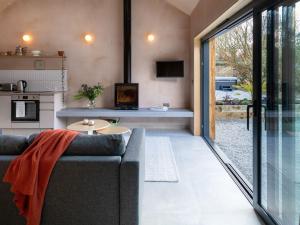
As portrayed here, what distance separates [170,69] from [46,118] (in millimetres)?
2803

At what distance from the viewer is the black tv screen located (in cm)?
650

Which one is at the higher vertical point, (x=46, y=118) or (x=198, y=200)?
(x=46, y=118)

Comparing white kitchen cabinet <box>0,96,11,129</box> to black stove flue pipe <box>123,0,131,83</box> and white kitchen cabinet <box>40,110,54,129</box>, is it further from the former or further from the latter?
black stove flue pipe <box>123,0,131,83</box>

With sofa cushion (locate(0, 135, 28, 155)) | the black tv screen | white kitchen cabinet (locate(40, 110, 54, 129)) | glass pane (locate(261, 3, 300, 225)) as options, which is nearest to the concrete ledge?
white kitchen cabinet (locate(40, 110, 54, 129))

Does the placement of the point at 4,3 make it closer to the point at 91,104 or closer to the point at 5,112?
the point at 5,112

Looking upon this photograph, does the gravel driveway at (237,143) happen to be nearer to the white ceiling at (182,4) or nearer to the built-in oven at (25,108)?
the white ceiling at (182,4)

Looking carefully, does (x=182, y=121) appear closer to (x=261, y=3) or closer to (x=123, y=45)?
(x=123, y=45)

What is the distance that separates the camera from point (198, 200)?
291cm

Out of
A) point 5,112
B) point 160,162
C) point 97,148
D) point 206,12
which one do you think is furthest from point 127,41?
point 97,148

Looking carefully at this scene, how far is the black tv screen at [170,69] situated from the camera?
A: 6504 mm

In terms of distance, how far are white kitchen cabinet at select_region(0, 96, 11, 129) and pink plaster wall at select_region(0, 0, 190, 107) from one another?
4.47 ft

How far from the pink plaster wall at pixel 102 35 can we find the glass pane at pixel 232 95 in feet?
3.01

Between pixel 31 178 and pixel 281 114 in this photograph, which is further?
pixel 281 114

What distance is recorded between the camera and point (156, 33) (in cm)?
663
